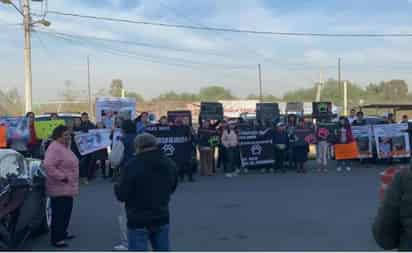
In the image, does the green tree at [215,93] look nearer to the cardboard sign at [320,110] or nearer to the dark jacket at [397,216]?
the cardboard sign at [320,110]

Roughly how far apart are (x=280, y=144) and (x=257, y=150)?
2.54ft

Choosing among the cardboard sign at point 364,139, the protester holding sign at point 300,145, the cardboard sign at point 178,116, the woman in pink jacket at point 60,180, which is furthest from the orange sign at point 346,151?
the woman in pink jacket at point 60,180

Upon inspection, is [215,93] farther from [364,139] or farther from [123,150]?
[123,150]

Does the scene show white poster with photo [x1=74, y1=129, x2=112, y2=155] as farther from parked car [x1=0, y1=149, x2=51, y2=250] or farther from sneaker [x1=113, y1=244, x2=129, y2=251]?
sneaker [x1=113, y1=244, x2=129, y2=251]

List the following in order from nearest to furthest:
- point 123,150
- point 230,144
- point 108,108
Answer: point 123,150, point 230,144, point 108,108

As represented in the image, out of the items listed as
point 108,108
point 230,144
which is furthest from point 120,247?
point 108,108

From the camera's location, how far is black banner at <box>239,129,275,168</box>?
17.6 m

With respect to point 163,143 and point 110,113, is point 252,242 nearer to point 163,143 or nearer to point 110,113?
point 163,143

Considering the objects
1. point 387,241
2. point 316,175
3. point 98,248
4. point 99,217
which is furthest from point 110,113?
point 387,241

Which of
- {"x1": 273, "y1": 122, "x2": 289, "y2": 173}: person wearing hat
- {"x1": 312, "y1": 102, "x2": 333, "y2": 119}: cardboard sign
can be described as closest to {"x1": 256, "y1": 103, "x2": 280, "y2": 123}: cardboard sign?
{"x1": 312, "y1": 102, "x2": 333, "y2": 119}: cardboard sign

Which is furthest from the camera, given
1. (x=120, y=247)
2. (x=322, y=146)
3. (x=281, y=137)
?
(x=322, y=146)

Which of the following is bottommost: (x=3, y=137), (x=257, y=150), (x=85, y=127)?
(x=257, y=150)

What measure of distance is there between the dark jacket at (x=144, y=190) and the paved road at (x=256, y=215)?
244 centimetres

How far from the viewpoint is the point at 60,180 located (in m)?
7.64
